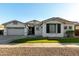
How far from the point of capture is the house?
26109 mm

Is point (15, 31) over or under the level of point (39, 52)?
under

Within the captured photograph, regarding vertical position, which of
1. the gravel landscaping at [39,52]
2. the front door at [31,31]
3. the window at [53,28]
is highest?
the window at [53,28]

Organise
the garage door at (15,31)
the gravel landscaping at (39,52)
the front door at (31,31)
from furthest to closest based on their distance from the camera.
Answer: the front door at (31,31) → the garage door at (15,31) → the gravel landscaping at (39,52)

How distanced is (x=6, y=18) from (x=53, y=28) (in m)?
14.4

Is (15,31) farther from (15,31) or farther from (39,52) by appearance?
(39,52)

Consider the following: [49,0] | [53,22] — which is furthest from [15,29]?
[49,0]

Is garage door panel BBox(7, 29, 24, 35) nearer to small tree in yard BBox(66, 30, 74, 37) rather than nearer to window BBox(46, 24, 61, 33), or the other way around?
window BBox(46, 24, 61, 33)

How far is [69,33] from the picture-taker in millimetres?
28344

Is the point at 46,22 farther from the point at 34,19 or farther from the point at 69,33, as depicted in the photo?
the point at 34,19

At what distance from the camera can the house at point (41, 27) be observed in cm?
2611

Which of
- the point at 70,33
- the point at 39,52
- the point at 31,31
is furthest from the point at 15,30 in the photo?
the point at 39,52

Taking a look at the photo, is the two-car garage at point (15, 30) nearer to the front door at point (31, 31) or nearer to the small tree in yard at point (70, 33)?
the front door at point (31, 31)

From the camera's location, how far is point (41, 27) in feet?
106

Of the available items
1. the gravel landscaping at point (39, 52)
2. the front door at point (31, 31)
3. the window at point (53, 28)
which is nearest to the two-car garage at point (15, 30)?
the front door at point (31, 31)
